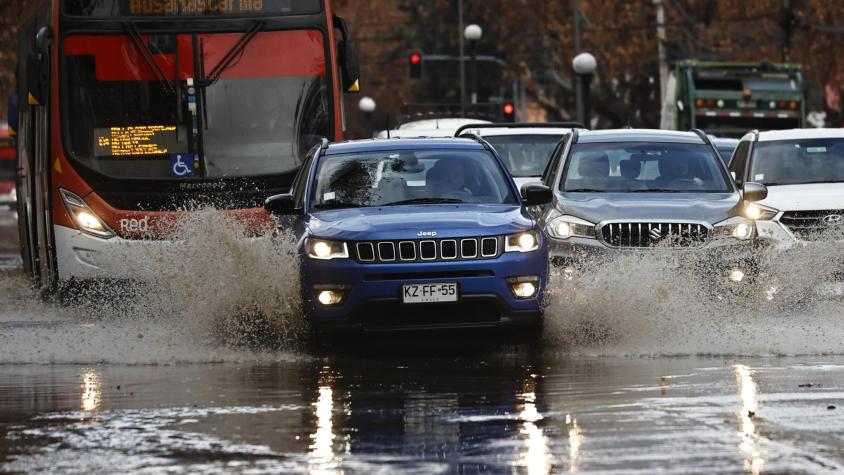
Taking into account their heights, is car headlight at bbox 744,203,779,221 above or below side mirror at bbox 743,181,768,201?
below

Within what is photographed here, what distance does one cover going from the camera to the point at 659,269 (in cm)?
1573

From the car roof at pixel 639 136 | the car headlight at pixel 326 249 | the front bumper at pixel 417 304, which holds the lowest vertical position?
the front bumper at pixel 417 304

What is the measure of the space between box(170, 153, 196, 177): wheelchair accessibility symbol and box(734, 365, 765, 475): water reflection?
298 inches

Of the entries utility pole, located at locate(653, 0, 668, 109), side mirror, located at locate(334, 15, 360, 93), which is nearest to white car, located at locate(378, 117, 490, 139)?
side mirror, located at locate(334, 15, 360, 93)

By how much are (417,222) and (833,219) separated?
20.3 ft

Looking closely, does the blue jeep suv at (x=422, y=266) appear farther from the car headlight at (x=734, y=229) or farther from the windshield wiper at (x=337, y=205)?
the car headlight at (x=734, y=229)

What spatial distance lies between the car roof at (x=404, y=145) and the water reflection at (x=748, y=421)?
361 cm

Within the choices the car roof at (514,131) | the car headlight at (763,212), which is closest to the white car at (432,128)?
the car roof at (514,131)

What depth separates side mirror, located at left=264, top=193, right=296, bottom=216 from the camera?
1515cm

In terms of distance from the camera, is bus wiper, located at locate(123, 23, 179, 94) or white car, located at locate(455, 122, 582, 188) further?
white car, located at locate(455, 122, 582, 188)

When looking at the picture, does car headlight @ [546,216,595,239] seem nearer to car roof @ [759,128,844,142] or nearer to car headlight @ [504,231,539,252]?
car headlight @ [504,231,539,252]

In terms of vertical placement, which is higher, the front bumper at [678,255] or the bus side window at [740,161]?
the bus side window at [740,161]

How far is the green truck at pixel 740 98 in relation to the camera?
41312 mm

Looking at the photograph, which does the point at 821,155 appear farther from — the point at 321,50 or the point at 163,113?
the point at 163,113
